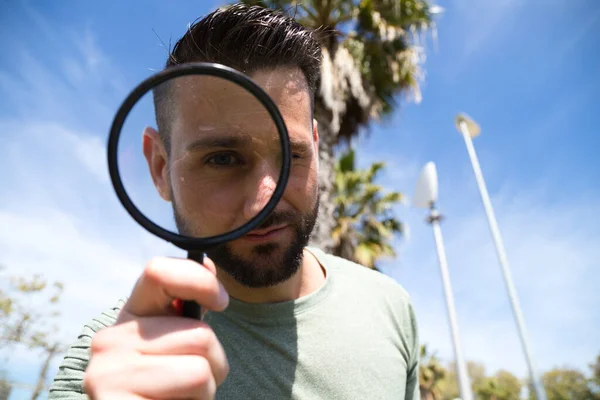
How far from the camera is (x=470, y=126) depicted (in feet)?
31.3

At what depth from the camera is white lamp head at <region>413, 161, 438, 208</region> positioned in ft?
24.2

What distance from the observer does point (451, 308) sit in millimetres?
7148

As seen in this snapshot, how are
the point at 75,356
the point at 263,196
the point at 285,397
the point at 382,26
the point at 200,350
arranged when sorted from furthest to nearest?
1. the point at 382,26
2. the point at 285,397
3. the point at 75,356
4. the point at 263,196
5. the point at 200,350

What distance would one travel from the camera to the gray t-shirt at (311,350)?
1.35 metres

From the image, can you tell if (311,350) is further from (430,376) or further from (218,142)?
(430,376)

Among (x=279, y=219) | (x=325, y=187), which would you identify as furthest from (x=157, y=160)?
(x=325, y=187)

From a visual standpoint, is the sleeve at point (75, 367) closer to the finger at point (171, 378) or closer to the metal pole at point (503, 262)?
the finger at point (171, 378)

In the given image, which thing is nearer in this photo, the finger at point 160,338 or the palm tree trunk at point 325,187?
the finger at point 160,338

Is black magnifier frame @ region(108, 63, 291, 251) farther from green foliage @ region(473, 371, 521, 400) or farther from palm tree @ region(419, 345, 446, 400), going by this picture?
green foliage @ region(473, 371, 521, 400)

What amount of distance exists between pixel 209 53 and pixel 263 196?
33.4 inches

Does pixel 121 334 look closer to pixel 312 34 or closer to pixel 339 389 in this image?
pixel 339 389

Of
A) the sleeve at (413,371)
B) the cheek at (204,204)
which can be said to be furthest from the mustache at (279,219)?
the sleeve at (413,371)

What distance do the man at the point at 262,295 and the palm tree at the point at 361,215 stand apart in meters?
7.53

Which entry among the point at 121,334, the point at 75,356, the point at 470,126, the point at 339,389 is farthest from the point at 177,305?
the point at 470,126
